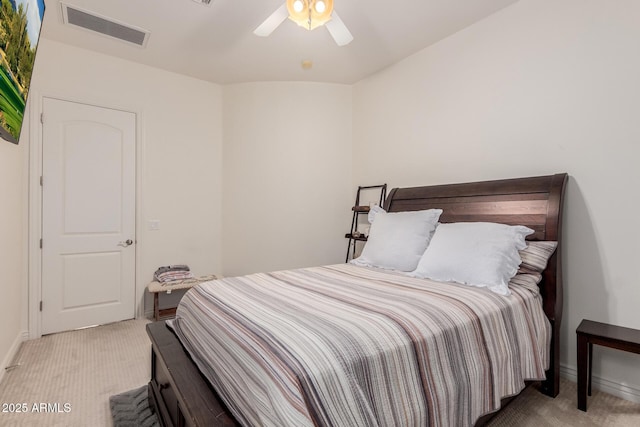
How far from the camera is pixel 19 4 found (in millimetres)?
1338

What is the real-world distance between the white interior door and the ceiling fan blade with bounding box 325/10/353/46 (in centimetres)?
245

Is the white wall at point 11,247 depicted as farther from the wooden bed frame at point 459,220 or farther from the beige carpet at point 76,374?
the wooden bed frame at point 459,220

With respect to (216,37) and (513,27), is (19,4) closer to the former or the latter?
(216,37)

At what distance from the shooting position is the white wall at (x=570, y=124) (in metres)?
1.95

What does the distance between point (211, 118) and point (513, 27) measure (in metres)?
3.24

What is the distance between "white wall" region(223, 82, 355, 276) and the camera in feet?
12.6

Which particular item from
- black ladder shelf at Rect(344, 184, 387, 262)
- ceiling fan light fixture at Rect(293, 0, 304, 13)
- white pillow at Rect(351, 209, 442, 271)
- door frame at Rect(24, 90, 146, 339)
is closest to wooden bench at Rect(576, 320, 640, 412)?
white pillow at Rect(351, 209, 442, 271)

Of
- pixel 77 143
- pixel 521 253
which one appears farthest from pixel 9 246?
pixel 521 253

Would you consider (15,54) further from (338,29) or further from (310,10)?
(338,29)

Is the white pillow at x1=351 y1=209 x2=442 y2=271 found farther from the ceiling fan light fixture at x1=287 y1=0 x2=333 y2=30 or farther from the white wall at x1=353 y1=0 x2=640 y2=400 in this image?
the ceiling fan light fixture at x1=287 y1=0 x2=333 y2=30

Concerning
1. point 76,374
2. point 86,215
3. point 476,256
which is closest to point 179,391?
point 76,374

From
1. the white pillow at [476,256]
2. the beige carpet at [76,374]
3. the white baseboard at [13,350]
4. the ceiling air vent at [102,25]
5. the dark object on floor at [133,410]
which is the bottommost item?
the beige carpet at [76,374]

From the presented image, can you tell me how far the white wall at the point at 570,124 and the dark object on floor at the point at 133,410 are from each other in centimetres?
270

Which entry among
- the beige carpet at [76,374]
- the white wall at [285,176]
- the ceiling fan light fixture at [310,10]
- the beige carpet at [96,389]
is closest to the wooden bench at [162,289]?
the beige carpet at [76,374]
